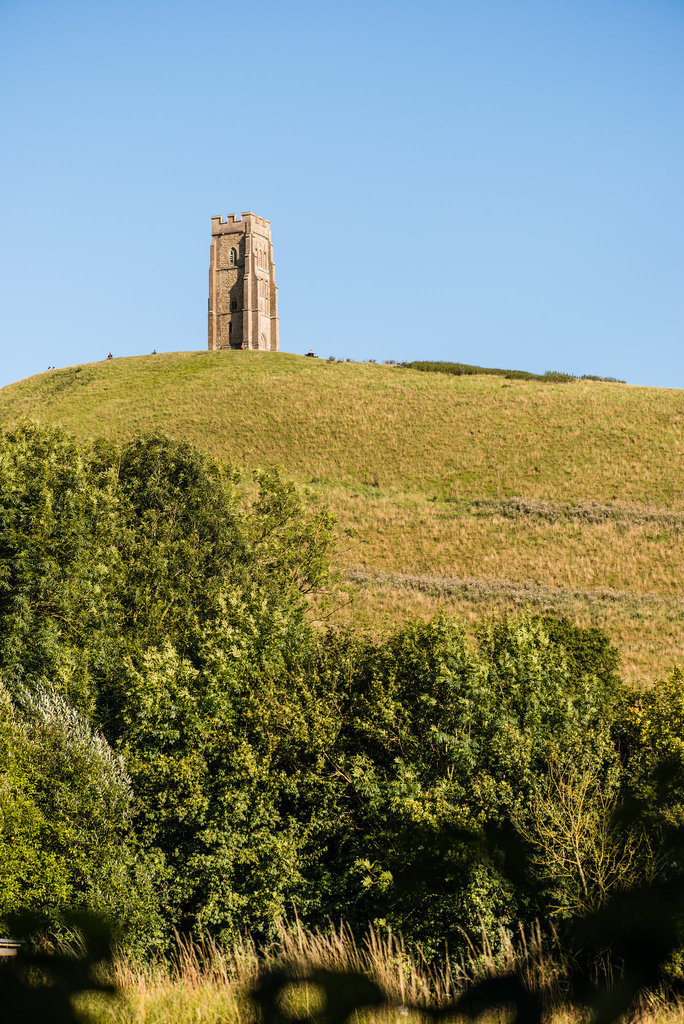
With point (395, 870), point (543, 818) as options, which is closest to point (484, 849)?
point (543, 818)

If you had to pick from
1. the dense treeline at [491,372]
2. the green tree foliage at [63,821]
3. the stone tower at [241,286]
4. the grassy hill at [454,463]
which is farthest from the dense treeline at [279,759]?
the stone tower at [241,286]

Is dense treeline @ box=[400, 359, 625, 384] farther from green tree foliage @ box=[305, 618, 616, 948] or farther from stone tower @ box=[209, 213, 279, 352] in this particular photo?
green tree foliage @ box=[305, 618, 616, 948]

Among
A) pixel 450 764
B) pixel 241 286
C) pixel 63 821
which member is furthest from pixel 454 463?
pixel 241 286

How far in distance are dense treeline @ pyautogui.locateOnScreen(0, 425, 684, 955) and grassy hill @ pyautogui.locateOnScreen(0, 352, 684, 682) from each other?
631 centimetres

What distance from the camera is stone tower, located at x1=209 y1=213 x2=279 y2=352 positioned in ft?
397

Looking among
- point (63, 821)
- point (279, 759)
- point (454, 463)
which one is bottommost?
point (63, 821)

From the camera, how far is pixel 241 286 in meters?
123

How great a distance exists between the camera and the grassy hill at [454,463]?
46750 millimetres

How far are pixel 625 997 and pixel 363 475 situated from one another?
66170 millimetres

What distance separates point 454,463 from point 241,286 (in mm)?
63371

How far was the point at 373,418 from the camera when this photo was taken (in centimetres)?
8181

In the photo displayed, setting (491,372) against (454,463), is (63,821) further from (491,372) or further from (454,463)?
(491,372)

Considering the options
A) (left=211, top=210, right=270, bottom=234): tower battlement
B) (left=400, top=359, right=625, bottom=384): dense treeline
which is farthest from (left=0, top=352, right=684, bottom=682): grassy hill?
(left=211, top=210, right=270, bottom=234): tower battlement

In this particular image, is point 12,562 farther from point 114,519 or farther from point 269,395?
point 269,395
